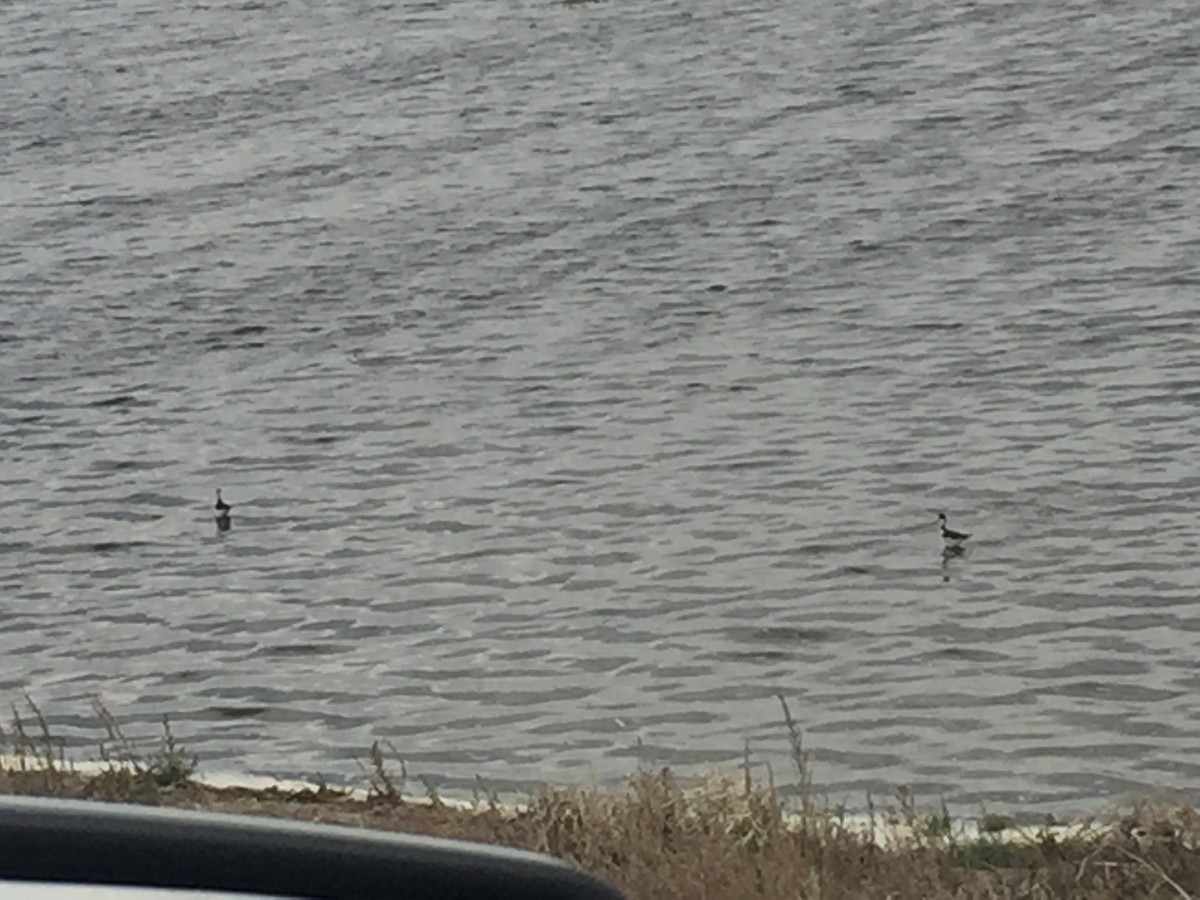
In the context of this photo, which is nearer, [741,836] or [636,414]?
[741,836]

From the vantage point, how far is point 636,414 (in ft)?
56.2

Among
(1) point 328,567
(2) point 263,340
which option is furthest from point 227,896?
(2) point 263,340

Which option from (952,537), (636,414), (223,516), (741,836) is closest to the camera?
(741,836)

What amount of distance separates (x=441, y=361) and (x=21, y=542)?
405 centimetres

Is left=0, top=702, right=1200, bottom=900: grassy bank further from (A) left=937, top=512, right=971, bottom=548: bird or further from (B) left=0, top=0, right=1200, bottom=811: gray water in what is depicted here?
(A) left=937, top=512, right=971, bottom=548: bird

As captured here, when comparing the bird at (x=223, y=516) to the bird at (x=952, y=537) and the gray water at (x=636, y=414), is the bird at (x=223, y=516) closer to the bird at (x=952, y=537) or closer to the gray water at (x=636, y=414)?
the gray water at (x=636, y=414)

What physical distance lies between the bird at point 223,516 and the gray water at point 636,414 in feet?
0.28

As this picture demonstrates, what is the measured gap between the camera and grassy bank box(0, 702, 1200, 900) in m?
6.71

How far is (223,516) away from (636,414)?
116 inches

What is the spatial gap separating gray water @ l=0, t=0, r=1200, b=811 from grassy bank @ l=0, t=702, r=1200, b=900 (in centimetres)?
242

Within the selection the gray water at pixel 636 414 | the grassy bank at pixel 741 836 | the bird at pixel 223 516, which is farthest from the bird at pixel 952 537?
the grassy bank at pixel 741 836

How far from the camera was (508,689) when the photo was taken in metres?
12.6

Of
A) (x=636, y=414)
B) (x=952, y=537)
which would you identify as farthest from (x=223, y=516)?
(x=952, y=537)

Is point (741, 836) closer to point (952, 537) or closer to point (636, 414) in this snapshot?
point (952, 537)
